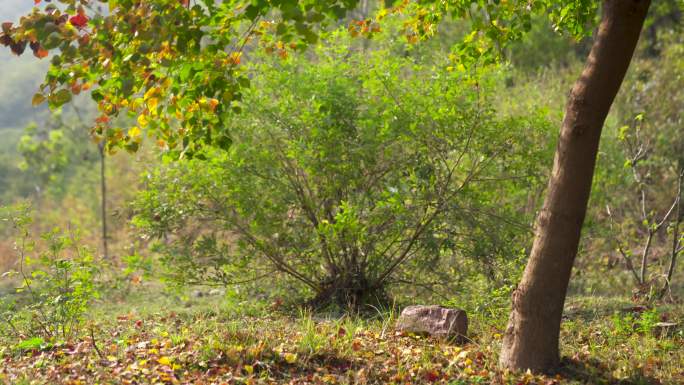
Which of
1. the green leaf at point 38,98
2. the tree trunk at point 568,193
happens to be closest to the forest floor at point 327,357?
the tree trunk at point 568,193

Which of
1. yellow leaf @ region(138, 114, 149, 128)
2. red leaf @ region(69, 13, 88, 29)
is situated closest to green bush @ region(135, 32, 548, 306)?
yellow leaf @ region(138, 114, 149, 128)

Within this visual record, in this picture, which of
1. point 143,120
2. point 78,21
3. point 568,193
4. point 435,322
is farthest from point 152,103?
point 435,322

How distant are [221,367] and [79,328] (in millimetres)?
2371

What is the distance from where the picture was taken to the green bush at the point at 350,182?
7.52 meters

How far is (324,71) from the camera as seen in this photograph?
25.5ft

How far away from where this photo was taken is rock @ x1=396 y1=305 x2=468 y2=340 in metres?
5.93

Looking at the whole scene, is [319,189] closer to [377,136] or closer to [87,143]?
[377,136]

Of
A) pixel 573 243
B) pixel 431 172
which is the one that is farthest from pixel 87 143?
pixel 573 243

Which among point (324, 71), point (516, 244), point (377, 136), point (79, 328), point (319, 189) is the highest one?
point (324, 71)

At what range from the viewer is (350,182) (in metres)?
7.86

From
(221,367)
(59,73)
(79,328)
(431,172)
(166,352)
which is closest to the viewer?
(59,73)

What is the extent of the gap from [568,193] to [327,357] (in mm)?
2004

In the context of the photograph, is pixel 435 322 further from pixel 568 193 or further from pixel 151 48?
pixel 151 48

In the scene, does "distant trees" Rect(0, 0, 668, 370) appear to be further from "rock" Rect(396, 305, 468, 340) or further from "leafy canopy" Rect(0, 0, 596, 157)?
"rock" Rect(396, 305, 468, 340)
